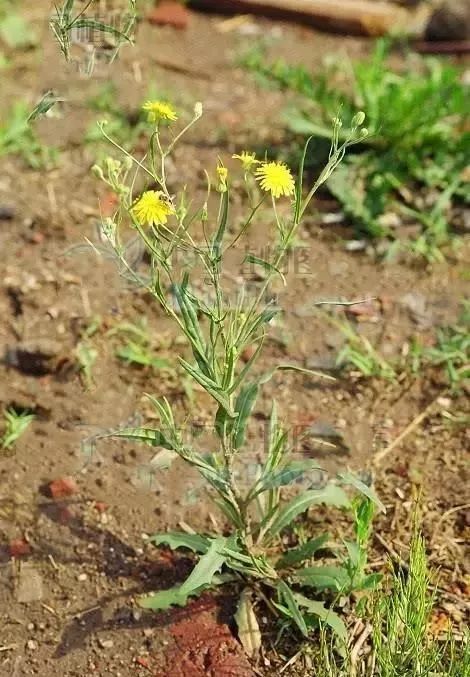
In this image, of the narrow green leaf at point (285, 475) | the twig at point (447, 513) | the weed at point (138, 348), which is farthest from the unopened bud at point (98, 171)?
Answer: the twig at point (447, 513)

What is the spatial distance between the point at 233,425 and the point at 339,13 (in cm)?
292

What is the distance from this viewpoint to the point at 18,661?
75.5 inches

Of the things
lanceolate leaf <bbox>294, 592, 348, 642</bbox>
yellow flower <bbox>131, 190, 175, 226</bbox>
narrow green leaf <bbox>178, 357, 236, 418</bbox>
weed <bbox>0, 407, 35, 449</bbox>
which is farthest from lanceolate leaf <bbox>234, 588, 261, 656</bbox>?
yellow flower <bbox>131, 190, 175, 226</bbox>

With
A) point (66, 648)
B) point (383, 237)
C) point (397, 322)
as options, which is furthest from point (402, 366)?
point (66, 648)

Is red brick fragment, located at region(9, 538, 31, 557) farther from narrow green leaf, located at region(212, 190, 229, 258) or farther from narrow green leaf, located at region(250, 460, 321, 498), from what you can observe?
narrow green leaf, located at region(212, 190, 229, 258)

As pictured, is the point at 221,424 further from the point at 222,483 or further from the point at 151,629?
the point at 151,629

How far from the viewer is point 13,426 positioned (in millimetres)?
2361

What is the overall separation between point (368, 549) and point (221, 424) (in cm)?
56

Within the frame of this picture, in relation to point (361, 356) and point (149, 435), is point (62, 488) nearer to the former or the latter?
point (149, 435)

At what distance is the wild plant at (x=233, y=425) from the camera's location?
1579 millimetres

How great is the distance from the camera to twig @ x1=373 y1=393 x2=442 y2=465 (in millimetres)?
2355

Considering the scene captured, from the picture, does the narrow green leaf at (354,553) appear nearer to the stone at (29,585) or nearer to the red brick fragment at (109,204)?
the stone at (29,585)

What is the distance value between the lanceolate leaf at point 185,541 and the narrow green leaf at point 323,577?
0.21 metres

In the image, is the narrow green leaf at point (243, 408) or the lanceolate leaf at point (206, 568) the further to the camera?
the narrow green leaf at point (243, 408)
